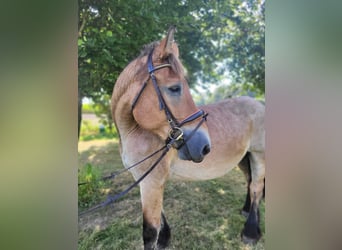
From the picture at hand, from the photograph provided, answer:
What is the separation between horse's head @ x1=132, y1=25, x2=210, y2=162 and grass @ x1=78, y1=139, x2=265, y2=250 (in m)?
0.29

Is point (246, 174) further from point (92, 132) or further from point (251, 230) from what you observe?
point (92, 132)

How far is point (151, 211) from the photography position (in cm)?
134

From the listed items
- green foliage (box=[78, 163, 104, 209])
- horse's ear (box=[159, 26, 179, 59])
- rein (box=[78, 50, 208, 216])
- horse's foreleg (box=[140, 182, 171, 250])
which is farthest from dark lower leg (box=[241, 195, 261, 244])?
horse's ear (box=[159, 26, 179, 59])

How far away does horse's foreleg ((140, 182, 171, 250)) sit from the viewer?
1.34m

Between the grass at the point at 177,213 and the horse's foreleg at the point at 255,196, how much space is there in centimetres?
4

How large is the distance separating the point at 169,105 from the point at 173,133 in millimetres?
149

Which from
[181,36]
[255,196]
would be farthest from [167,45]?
[255,196]

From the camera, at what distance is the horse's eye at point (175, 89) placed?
4.07ft

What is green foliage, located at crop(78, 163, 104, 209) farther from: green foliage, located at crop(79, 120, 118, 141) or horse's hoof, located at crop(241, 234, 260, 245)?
horse's hoof, located at crop(241, 234, 260, 245)

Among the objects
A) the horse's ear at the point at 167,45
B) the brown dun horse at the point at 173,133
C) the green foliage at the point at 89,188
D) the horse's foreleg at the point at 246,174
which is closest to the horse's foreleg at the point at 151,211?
the brown dun horse at the point at 173,133

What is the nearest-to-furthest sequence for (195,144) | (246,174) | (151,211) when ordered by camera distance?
(195,144), (151,211), (246,174)

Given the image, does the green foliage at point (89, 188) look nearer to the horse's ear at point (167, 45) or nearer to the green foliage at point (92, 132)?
the green foliage at point (92, 132)
